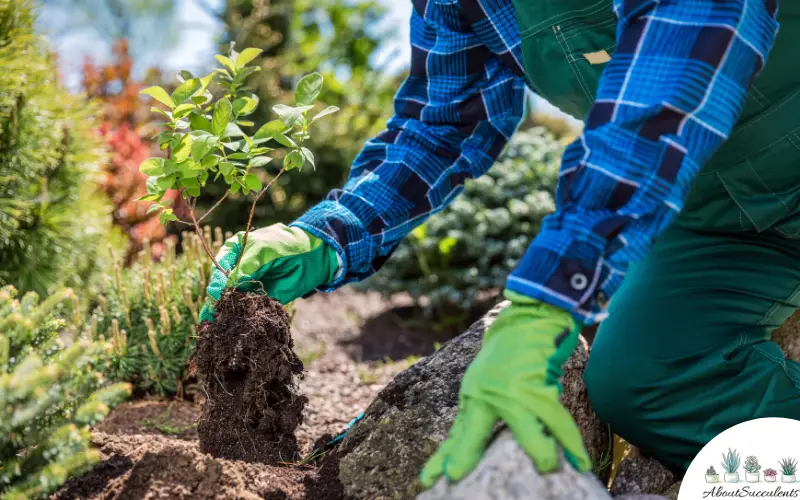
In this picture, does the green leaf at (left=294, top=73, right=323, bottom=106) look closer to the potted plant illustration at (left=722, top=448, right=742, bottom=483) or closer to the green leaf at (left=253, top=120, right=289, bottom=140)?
the green leaf at (left=253, top=120, right=289, bottom=140)

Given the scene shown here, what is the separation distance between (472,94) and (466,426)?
1.18 metres

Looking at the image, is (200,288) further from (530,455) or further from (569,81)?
(530,455)

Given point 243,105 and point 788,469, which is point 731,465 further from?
point 243,105

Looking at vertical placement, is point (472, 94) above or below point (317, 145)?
above

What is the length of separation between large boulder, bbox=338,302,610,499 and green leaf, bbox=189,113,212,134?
2.64ft

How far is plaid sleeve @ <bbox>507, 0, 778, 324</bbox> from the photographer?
49.6 inches

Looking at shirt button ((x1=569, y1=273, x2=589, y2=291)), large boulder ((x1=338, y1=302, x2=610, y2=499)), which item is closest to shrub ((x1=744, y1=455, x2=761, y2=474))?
large boulder ((x1=338, y1=302, x2=610, y2=499))

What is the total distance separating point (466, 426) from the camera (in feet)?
4.06

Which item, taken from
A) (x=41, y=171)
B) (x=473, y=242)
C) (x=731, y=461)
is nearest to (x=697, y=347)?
(x=731, y=461)

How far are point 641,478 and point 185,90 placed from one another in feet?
4.75

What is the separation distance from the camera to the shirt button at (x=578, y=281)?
1246mm

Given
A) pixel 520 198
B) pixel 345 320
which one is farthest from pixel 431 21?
pixel 345 320

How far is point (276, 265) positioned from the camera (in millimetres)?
1832

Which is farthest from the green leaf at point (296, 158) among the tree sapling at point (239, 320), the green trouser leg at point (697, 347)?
the green trouser leg at point (697, 347)
